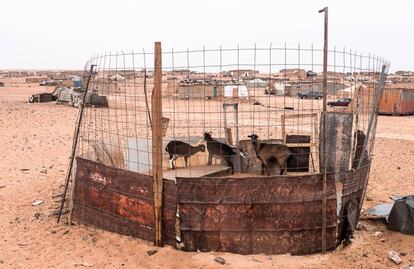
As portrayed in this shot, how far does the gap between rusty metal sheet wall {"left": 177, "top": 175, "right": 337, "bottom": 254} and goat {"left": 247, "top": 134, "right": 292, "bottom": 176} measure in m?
1.44

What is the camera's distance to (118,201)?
669 centimetres

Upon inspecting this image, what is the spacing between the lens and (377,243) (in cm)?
662

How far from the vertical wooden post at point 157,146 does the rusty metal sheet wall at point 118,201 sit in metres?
0.09

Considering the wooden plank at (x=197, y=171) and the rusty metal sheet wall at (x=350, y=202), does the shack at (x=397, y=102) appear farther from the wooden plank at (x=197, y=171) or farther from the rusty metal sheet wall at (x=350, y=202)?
the rusty metal sheet wall at (x=350, y=202)

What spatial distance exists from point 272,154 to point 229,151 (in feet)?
2.97

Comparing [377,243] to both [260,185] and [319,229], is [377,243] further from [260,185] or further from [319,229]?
[260,185]

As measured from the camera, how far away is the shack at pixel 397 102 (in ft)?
83.8

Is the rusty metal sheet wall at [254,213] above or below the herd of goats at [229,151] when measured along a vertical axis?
below

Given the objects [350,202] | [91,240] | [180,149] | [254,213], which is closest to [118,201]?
[91,240]

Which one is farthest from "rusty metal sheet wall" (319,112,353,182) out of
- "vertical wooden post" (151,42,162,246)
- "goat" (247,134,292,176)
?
"vertical wooden post" (151,42,162,246)

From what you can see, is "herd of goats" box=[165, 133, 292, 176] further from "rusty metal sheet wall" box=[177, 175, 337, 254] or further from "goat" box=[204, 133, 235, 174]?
"rusty metal sheet wall" box=[177, 175, 337, 254]

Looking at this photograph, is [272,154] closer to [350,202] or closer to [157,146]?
[350,202]

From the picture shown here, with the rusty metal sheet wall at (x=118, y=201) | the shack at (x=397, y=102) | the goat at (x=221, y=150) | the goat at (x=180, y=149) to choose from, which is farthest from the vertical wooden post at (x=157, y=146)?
the shack at (x=397, y=102)

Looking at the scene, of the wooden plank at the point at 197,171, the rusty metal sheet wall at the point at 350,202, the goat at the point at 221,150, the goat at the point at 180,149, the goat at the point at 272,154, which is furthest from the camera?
the goat at the point at 180,149
